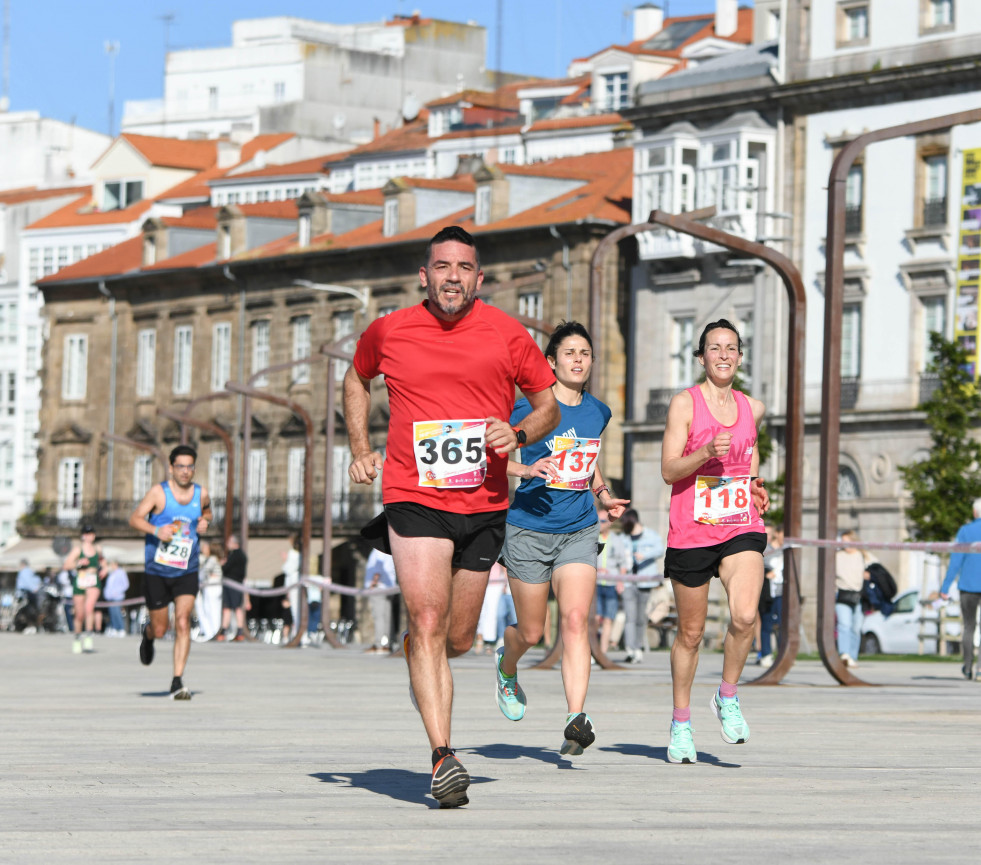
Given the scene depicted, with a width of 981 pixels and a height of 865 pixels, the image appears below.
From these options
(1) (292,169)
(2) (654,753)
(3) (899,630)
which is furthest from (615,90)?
(2) (654,753)

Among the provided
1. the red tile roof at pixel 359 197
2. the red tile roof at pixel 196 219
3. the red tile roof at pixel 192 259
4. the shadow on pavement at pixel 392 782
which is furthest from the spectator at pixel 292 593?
the red tile roof at pixel 196 219

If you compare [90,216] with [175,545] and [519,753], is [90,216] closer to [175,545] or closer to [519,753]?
[175,545]

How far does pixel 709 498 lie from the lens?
11.4m

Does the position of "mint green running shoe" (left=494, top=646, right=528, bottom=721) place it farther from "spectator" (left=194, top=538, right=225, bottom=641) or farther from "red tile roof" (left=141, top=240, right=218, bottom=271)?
"red tile roof" (left=141, top=240, right=218, bottom=271)

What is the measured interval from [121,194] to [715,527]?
83979 millimetres

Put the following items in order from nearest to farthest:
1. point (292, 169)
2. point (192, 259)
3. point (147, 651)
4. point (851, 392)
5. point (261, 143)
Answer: point (147, 651) → point (851, 392) → point (192, 259) → point (292, 169) → point (261, 143)

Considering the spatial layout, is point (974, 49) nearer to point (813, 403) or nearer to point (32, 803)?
point (813, 403)

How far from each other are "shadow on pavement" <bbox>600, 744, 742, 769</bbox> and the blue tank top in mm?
6276

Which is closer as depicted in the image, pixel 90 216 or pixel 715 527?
pixel 715 527

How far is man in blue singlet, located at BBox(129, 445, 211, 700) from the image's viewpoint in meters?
18.0

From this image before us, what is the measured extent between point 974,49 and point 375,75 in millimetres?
57402

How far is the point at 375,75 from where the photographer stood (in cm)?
10888

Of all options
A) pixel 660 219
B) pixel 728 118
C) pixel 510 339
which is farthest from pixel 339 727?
pixel 728 118

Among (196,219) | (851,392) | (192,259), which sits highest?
(196,219)
